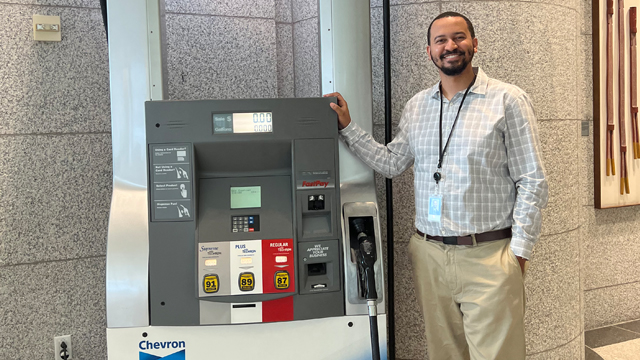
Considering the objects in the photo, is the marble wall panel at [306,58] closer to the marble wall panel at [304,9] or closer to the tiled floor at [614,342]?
the marble wall panel at [304,9]

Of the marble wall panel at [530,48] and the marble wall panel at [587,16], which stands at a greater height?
the marble wall panel at [587,16]

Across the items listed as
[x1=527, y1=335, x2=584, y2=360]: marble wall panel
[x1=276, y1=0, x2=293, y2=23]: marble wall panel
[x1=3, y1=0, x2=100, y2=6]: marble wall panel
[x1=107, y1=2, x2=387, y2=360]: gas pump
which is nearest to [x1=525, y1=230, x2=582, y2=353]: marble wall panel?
[x1=527, y1=335, x2=584, y2=360]: marble wall panel

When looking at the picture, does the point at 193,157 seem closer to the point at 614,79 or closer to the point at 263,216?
the point at 263,216

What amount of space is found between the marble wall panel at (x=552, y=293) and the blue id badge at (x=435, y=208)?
2.97 feet

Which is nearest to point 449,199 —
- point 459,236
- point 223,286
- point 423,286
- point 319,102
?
point 459,236

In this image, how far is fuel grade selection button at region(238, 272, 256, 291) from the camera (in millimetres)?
1603

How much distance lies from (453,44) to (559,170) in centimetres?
108

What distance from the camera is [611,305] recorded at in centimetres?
341

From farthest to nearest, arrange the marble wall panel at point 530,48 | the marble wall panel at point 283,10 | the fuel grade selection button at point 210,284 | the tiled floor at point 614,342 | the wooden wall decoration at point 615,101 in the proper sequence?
the wooden wall decoration at point 615,101 < the tiled floor at point 614,342 < the marble wall panel at point 283,10 < the marble wall panel at point 530,48 < the fuel grade selection button at point 210,284

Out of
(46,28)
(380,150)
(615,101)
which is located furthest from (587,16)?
(46,28)

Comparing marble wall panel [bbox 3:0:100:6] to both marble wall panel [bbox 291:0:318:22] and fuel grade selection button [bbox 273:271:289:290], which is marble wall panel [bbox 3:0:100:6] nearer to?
marble wall panel [bbox 291:0:318:22]

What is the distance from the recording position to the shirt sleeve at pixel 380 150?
179 cm

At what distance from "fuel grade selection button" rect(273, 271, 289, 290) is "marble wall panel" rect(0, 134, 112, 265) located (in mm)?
1078

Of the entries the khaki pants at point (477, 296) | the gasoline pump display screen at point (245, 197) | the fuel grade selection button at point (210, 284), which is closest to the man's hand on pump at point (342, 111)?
the gasoline pump display screen at point (245, 197)
